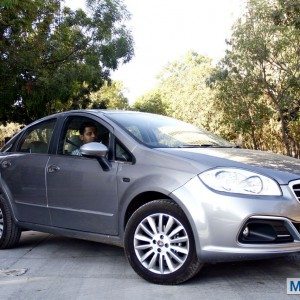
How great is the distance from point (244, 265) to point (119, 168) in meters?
1.61

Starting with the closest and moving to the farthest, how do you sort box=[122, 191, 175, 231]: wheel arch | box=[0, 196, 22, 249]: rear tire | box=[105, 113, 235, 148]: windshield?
box=[122, 191, 175, 231]: wheel arch < box=[105, 113, 235, 148]: windshield < box=[0, 196, 22, 249]: rear tire

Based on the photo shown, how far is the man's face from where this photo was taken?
554 centimetres

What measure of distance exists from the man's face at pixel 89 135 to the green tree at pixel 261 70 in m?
15.8

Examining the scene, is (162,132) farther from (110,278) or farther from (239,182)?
(110,278)

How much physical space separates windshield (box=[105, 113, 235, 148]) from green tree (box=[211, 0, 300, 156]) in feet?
49.9

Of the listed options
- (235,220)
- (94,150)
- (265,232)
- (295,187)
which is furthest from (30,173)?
(295,187)

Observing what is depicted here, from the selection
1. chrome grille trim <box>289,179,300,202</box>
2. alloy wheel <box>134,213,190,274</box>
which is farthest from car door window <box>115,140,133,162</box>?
chrome grille trim <box>289,179,300,202</box>

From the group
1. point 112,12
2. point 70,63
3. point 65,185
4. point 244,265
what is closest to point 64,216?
point 65,185

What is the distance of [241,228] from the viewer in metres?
4.14

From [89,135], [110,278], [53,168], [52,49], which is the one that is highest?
[52,49]

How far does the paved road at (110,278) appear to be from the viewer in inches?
168

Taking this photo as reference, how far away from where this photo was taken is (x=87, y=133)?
5609 mm

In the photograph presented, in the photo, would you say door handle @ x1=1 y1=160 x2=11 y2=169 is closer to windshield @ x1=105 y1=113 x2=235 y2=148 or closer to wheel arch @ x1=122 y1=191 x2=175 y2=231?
windshield @ x1=105 y1=113 x2=235 y2=148

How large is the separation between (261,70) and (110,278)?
2232 centimetres
